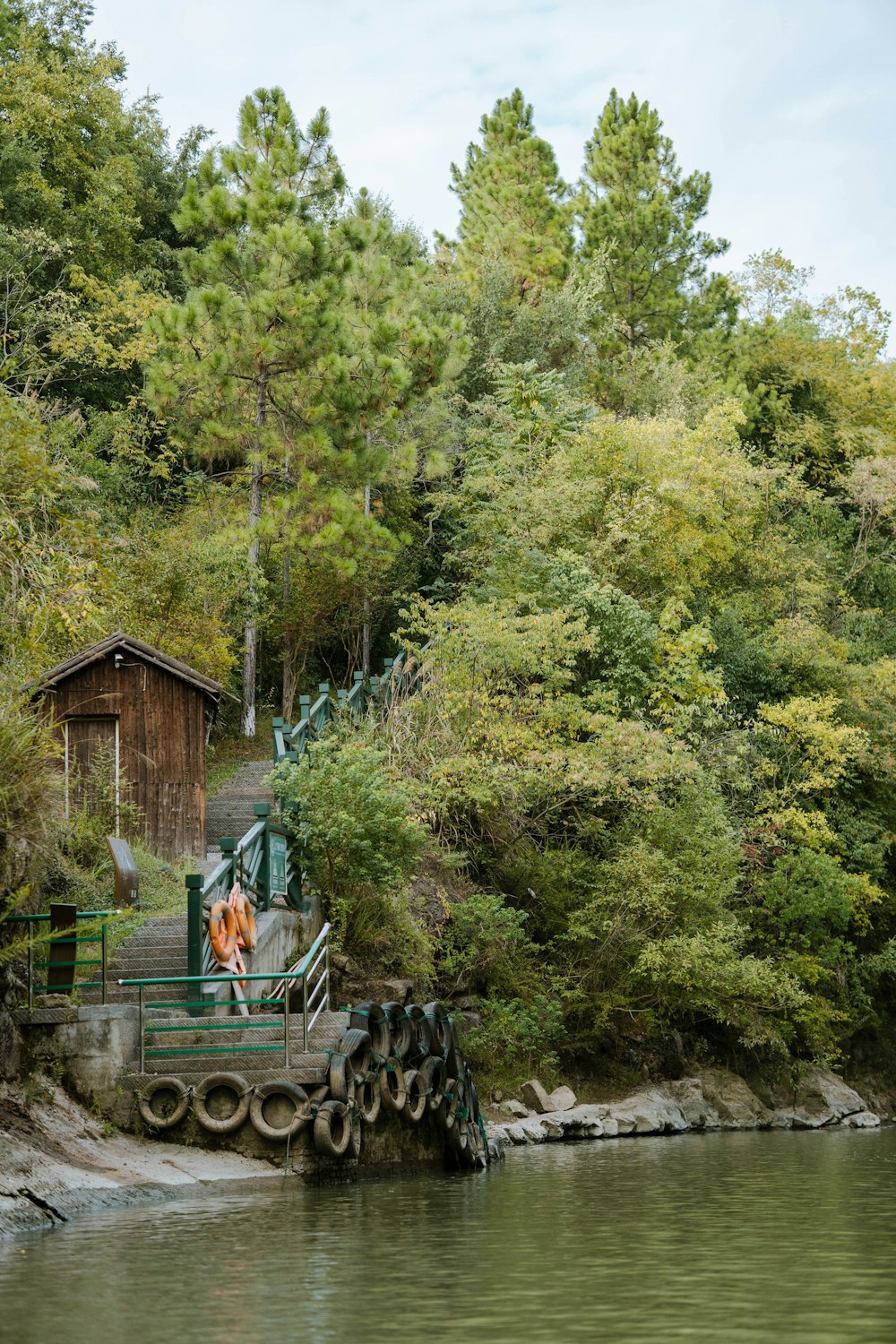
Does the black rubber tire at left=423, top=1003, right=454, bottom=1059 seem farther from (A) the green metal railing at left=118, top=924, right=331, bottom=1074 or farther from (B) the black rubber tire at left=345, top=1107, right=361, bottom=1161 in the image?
(B) the black rubber tire at left=345, top=1107, right=361, bottom=1161

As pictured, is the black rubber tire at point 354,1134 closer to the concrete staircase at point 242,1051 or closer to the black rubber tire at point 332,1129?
the black rubber tire at point 332,1129

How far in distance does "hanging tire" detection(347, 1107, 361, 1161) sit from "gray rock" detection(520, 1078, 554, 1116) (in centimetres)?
805

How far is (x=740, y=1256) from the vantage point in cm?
946

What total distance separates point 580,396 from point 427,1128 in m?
24.8

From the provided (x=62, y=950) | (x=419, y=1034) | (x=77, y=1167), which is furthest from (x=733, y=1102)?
(x=77, y=1167)

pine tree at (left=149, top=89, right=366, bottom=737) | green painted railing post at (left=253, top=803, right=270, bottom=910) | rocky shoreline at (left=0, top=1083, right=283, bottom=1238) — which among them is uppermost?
pine tree at (left=149, top=89, right=366, bottom=737)

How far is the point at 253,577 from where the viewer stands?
1085 inches

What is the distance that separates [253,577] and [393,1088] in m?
14.1

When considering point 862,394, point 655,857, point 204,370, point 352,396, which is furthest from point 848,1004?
point 862,394

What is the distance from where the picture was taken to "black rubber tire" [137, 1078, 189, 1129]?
14.0m

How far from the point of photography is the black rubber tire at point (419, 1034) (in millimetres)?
15820

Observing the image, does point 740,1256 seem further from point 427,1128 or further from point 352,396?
point 352,396

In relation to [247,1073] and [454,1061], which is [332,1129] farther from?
[454,1061]

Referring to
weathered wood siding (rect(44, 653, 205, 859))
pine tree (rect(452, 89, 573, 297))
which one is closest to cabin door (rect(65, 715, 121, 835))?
weathered wood siding (rect(44, 653, 205, 859))
